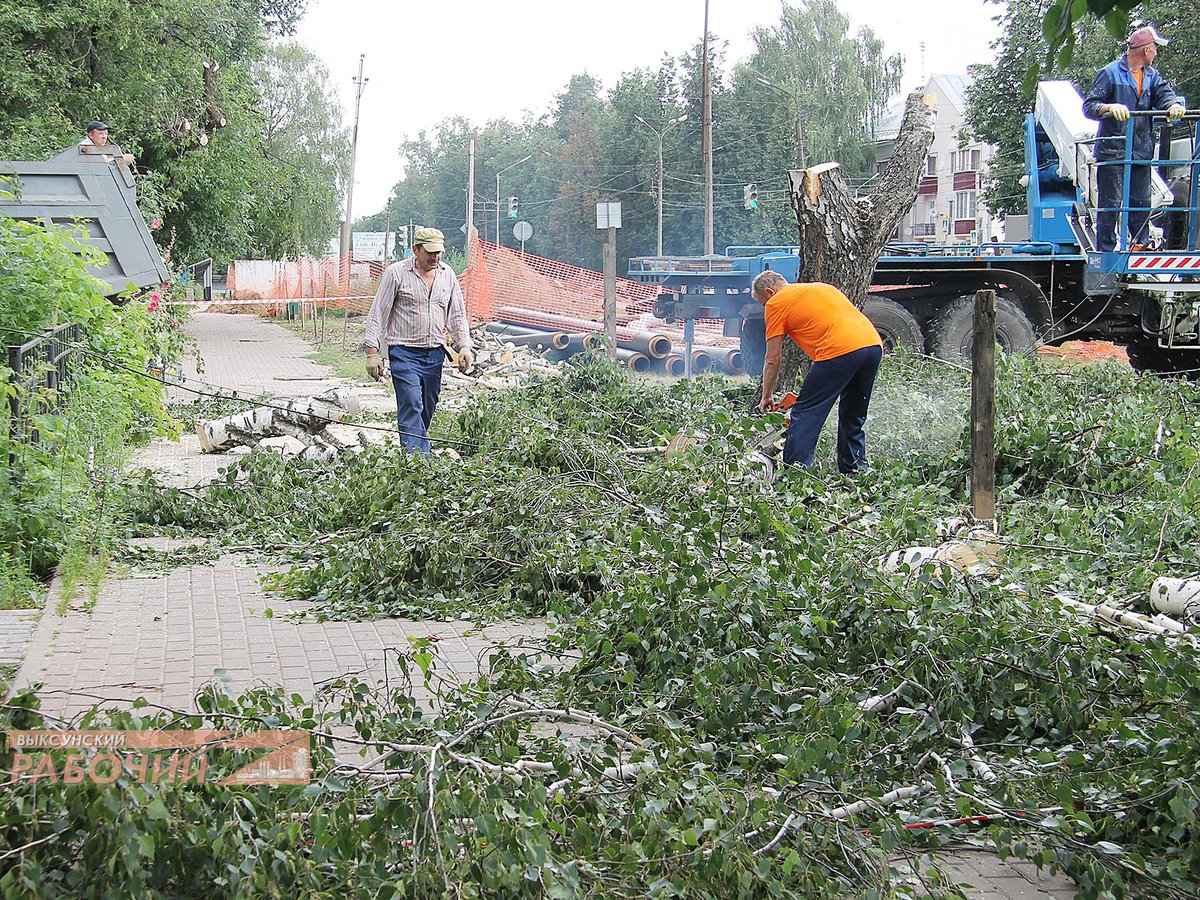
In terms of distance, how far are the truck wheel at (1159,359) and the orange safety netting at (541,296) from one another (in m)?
9.70

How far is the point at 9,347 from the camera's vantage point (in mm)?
6035

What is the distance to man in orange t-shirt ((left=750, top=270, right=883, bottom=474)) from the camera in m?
7.85

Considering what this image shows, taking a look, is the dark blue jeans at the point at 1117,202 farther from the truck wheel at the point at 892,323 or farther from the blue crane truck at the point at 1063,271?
the truck wheel at the point at 892,323

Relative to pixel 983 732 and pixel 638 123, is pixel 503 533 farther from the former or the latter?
pixel 638 123

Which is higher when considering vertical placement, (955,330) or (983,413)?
(955,330)

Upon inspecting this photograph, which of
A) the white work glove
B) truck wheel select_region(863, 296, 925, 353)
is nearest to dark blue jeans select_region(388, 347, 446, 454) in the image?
the white work glove

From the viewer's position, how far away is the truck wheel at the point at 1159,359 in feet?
43.5

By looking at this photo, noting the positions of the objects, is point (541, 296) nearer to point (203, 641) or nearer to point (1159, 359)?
point (1159, 359)

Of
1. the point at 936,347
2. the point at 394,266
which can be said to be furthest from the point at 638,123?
the point at 394,266

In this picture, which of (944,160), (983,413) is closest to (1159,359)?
(983,413)

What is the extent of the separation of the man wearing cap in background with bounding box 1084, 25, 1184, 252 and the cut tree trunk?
189 centimetres

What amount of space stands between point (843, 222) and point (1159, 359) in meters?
5.89

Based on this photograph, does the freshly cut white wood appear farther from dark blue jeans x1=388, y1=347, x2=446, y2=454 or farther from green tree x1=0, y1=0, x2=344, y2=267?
green tree x1=0, y1=0, x2=344, y2=267

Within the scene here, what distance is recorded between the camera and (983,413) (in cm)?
682
